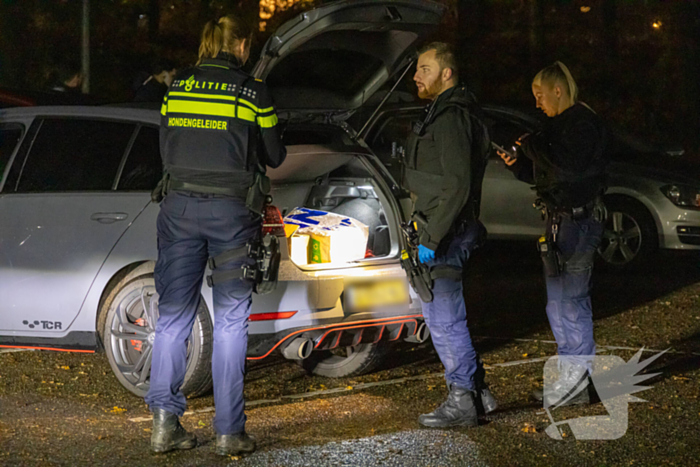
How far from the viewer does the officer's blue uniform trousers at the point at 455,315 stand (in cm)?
463

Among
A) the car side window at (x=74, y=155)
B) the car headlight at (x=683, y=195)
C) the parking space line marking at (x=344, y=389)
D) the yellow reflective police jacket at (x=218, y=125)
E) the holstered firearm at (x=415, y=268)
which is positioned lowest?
the parking space line marking at (x=344, y=389)

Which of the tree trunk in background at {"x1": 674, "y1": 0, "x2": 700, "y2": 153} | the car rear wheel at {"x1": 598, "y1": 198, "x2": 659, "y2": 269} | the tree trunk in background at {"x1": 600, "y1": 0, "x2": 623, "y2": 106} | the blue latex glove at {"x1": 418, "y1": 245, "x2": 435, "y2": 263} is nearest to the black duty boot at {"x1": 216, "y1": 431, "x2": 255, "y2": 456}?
the blue latex glove at {"x1": 418, "y1": 245, "x2": 435, "y2": 263}

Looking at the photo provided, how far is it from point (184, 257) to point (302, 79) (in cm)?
175

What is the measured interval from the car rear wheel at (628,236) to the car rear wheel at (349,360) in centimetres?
440

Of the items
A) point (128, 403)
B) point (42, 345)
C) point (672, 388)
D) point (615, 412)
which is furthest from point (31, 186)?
point (672, 388)

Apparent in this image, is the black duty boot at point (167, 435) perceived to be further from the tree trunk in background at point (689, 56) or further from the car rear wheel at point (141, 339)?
the tree trunk in background at point (689, 56)

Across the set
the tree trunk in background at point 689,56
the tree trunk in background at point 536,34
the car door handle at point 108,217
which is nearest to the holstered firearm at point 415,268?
the car door handle at point 108,217

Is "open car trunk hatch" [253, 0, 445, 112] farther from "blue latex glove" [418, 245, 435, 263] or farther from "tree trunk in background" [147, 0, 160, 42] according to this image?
"tree trunk in background" [147, 0, 160, 42]

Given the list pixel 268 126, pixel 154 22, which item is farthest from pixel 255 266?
pixel 154 22

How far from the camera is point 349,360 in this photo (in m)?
5.74

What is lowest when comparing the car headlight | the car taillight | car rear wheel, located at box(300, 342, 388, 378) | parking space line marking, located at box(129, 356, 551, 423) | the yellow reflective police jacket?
parking space line marking, located at box(129, 356, 551, 423)

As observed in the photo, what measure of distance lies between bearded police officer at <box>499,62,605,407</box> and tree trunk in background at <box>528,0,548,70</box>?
1375cm

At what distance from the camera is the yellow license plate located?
4984 millimetres

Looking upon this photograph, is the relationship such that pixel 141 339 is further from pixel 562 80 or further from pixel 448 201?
pixel 562 80
